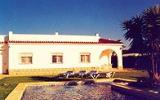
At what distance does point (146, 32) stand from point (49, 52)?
1623cm

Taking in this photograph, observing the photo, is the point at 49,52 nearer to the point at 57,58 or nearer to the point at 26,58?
the point at 57,58

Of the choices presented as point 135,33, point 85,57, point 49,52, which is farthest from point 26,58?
point 135,33

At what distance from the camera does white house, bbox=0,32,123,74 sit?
34719mm

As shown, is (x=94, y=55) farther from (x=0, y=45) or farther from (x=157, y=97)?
(x=157, y=97)

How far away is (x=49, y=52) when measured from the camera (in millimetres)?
35969

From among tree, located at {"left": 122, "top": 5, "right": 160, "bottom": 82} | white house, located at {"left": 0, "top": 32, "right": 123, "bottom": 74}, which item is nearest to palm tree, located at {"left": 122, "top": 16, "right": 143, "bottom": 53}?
tree, located at {"left": 122, "top": 5, "right": 160, "bottom": 82}

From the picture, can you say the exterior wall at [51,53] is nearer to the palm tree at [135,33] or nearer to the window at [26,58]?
the window at [26,58]

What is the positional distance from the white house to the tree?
14644mm

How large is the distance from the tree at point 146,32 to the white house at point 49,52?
577 inches

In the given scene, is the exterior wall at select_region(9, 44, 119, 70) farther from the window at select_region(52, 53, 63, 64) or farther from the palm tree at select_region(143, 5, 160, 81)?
the palm tree at select_region(143, 5, 160, 81)

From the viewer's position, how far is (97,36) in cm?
4066

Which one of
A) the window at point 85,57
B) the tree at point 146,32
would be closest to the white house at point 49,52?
the window at point 85,57

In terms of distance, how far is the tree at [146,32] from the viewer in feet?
71.6

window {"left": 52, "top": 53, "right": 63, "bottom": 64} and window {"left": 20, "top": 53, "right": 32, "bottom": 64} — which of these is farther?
window {"left": 52, "top": 53, "right": 63, "bottom": 64}
